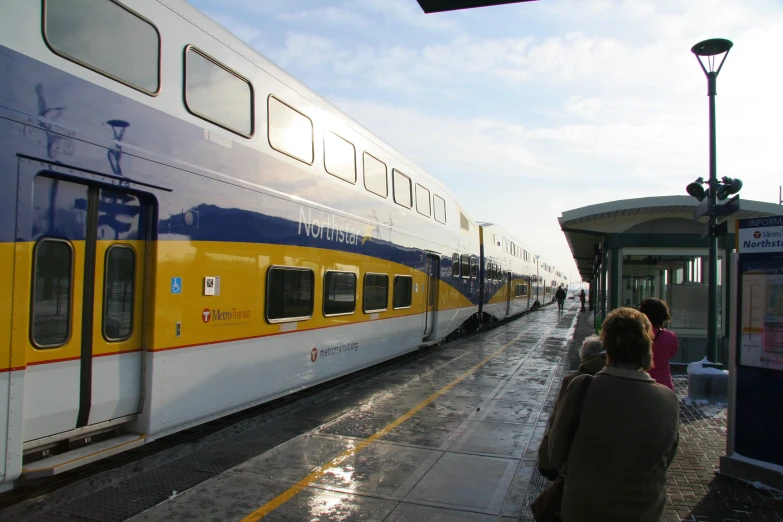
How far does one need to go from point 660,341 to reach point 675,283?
820cm

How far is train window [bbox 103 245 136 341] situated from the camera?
448 cm

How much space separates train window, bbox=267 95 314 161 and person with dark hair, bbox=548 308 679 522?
484cm

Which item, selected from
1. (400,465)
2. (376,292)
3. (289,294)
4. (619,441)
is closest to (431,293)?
(376,292)

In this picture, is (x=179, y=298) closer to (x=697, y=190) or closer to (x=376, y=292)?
(x=376, y=292)

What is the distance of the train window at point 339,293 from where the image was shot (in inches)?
300

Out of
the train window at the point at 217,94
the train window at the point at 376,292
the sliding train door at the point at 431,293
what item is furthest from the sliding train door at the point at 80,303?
the sliding train door at the point at 431,293

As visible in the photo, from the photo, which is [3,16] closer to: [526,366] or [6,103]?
[6,103]

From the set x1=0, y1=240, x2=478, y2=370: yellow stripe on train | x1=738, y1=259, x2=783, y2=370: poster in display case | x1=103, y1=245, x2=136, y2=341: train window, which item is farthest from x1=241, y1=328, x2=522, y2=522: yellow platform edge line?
x1=738, y1=259, x2=783, y2=370: poster in display case

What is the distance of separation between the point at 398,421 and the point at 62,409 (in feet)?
13.0

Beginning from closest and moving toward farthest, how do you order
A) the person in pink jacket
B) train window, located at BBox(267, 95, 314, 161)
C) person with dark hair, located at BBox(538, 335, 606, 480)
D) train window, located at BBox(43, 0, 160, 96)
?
person with dark hair, located at BBox(538, 335, 606, 480), train window, located at BBox(43, 0, 160, 96), the person in pink jacket, train window, located at BBox(267, 95, 314, 161)

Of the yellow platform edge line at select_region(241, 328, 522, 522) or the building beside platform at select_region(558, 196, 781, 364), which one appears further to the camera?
the building beside platform at select_region(558, 196, 781, 364)

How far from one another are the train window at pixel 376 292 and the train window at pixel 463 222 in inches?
238

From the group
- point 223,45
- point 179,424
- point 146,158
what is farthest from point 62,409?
point 223,45

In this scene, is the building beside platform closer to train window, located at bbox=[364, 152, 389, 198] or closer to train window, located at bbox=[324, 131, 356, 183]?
train window, located at bbox=[364, 152, 389, 198]
